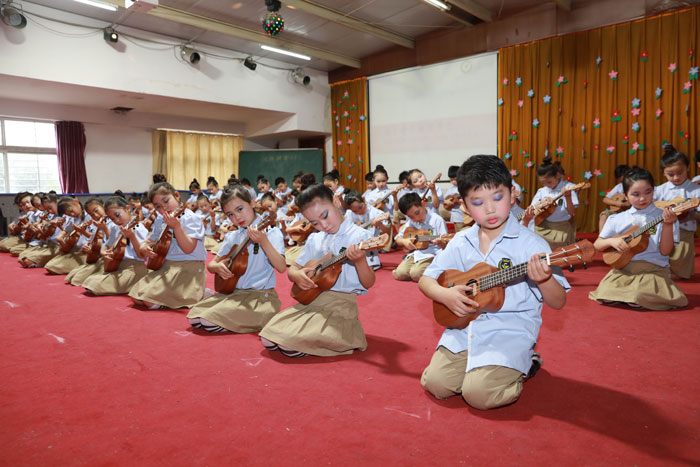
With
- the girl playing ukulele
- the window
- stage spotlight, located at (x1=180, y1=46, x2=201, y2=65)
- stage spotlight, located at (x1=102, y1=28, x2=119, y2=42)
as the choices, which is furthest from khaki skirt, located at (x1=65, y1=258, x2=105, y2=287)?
the window

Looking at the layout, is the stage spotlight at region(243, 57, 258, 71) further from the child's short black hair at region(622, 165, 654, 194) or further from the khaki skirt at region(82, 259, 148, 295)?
the child's short black hair at region(622, 165, 654, 194)

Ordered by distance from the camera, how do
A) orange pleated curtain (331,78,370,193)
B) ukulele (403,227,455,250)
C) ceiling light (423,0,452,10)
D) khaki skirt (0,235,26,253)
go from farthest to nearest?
1. orange pleated curtain (331,78,370,193)
2. khaki skirt (0,235,26,253)
3. ceiling light (423,0,452,10)
4. ukulele (403,227,455,250)

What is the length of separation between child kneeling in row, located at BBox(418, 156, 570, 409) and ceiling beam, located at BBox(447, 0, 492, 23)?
6.61 m

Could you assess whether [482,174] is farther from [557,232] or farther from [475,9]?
[475,9]

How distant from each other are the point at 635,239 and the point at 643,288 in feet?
1.32

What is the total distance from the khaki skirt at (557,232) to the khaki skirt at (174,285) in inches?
139

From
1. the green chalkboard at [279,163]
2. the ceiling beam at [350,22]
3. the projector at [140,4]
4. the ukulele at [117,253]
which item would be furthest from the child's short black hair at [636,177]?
the green chalkboard at [279,163]

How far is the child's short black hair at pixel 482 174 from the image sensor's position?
5.63 ft

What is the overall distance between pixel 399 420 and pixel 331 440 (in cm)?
29

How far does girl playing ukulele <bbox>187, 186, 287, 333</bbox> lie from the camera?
285cm

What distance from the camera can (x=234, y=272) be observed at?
9.57ft

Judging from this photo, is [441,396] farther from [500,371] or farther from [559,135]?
[559,135]

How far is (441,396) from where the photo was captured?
191cm

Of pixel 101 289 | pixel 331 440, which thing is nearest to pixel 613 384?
pixel 331 440
